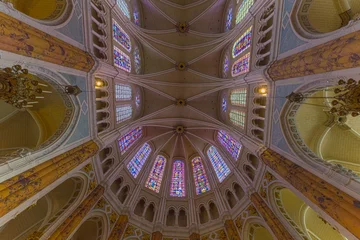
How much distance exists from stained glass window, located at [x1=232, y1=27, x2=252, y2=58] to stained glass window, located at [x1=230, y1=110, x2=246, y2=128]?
552 cm

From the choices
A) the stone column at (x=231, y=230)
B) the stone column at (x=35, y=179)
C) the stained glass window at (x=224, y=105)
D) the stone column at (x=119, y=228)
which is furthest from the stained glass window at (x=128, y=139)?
the stone column at (x=231, y=230)

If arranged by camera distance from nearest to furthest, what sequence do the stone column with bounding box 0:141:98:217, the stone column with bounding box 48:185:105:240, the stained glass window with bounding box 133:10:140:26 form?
1. the stone column with bounding box 0:141:98:217
2. the stone column with bounding box 48:185:105:240
3. the stained glass window with bounding box 133:10:140:26

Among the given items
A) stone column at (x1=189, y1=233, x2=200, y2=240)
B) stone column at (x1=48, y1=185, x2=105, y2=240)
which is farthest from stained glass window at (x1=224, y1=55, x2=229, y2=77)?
stone column at (x1=48, y1=185, x2=105, y2=240)

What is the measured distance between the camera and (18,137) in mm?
13266

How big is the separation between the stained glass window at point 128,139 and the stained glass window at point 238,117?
34.3ft

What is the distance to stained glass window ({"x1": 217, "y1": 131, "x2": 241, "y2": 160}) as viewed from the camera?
1771 centimetres

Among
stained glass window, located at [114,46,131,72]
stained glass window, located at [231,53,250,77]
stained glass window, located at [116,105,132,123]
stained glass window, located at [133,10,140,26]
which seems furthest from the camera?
stained glass window, located at [133,10,140,26]

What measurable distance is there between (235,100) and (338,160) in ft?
29.4

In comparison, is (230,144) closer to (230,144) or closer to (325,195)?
(230,144)

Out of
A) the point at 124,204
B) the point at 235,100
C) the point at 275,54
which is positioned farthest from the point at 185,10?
the point at 124,204

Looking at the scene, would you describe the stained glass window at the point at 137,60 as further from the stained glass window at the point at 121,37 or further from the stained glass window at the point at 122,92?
the stained glass window at the point at 122,92

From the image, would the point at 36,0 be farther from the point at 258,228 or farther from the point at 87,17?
the point at 258,228

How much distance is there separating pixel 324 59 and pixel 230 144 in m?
12.8

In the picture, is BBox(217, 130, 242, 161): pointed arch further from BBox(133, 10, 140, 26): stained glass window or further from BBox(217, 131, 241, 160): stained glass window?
BBox(133, 10, 140, 26): stained glass window
